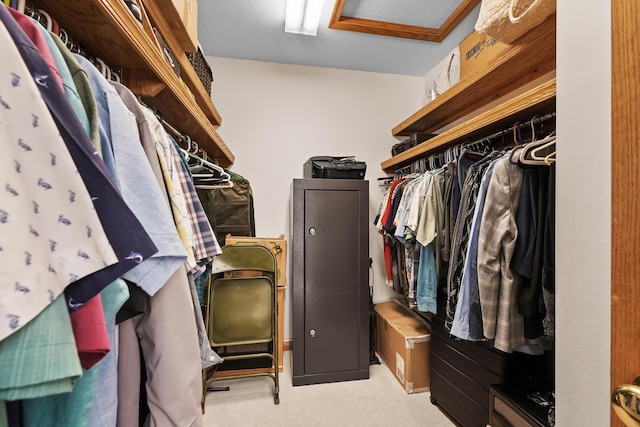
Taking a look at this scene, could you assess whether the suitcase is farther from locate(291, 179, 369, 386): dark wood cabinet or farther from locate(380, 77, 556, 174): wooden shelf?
locate(380, 77, 556, 174): wooden shelf

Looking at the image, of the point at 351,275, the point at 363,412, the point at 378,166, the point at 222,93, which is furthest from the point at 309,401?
the point at 222,93

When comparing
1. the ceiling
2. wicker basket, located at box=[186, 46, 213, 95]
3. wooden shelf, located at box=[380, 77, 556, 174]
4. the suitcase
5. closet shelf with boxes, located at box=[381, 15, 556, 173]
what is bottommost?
the suitcase

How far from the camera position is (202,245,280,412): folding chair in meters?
1.96

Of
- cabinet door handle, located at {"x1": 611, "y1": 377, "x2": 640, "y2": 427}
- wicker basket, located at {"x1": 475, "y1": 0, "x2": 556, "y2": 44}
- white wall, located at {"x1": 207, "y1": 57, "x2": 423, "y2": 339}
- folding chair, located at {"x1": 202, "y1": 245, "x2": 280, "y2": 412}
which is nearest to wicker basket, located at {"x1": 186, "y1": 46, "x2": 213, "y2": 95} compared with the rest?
white wall, located at {"x1": 207, "y1": 57, "x2": 423, "y2": 339}

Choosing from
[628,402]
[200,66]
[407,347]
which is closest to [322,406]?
[407,347]

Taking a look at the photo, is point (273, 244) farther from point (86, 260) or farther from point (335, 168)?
point (86, 260)

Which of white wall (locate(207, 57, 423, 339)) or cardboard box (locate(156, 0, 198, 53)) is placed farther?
white wall (locate(207, 57, 423, 339))

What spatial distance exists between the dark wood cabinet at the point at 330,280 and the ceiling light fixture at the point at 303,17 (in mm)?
1143

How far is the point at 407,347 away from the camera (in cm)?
199

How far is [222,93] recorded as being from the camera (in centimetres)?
259

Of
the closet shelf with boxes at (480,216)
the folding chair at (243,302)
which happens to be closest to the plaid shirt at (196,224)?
the closet shelf with boxes at (480,216)

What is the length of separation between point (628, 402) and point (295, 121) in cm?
268

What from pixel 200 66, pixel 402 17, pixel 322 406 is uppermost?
pixel 402 17

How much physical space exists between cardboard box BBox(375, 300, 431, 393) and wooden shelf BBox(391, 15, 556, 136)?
1.71m
